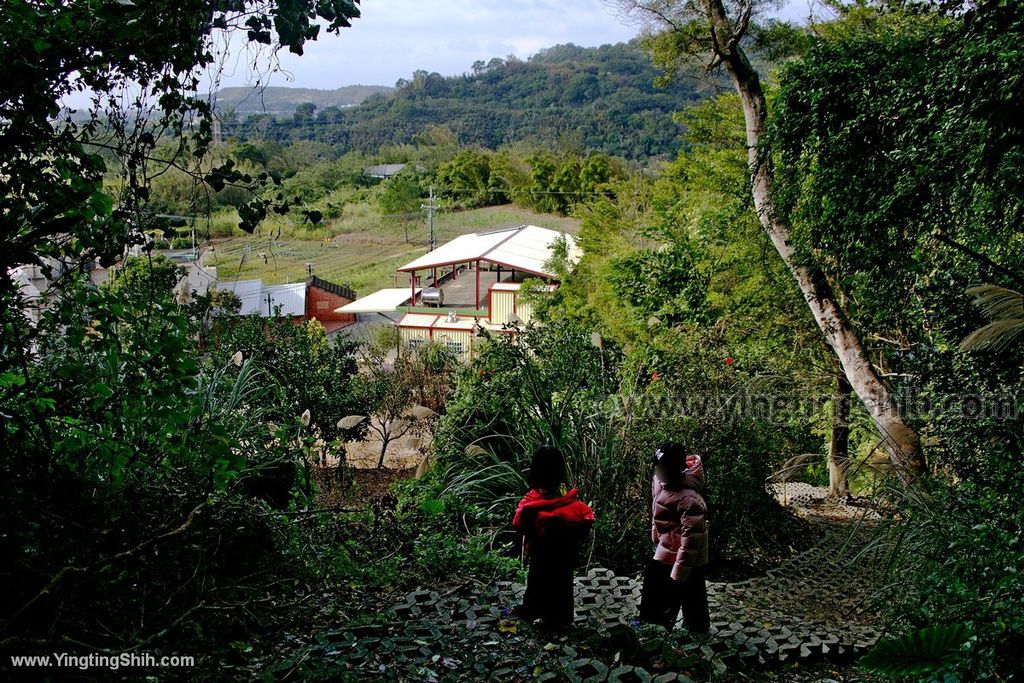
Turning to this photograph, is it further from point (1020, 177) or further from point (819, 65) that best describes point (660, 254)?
point (1020, 177)

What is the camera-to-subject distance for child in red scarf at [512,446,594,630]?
3.49 meters

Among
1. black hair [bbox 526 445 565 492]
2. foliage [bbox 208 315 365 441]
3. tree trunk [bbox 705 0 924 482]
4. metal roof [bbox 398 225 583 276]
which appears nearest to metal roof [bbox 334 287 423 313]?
metal roof [bbox 398 225 583 276]

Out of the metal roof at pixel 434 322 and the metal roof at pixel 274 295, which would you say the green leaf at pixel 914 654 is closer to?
the metal roof at pixel 434 322

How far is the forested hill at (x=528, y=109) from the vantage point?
248ft

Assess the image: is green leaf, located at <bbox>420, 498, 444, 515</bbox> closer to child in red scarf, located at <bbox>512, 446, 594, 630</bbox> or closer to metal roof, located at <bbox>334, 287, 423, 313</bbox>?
child in red scarf, located at <bbox>512, 446, 594, 630</bbox>

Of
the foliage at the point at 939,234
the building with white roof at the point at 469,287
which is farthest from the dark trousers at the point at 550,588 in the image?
the building with white roof at the point at 469,287

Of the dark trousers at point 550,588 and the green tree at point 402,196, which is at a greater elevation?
the green tree at point 402,196

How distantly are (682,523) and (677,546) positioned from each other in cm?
13

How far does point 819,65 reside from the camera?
6191 millimetres

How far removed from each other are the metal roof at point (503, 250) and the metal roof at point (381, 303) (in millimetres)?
2458

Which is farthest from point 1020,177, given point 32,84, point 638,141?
point 638,141

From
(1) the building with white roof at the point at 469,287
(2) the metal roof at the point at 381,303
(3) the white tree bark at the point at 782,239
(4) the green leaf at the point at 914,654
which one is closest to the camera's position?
(4) the green leaf at the point at 914,654

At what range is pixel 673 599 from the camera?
387cm

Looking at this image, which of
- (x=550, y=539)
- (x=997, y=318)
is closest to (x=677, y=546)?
(x=550, y=539)
